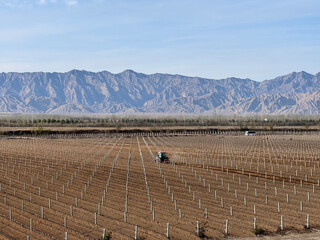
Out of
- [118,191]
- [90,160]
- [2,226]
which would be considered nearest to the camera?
[2,226]

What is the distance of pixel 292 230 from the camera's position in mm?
19734

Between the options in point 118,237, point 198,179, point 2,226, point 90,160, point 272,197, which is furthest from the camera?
point 90,160

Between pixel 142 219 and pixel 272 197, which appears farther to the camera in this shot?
pixel 272 197

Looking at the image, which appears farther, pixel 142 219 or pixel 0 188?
pixel 0 188

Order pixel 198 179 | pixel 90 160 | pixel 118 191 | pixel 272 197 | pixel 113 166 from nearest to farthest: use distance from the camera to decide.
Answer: pixel 272 197, pixel 118 191, pixel 198 179, pixel 113 166, pixel 90 160

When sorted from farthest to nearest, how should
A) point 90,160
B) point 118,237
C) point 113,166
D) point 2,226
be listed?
point 90,160 → point 113,166 → point 2,226 → point 118,237

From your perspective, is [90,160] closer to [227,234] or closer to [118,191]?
[118,191]

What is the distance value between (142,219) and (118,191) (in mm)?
7839

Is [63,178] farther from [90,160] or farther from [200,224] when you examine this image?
[200,224]

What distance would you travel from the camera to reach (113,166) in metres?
42.6

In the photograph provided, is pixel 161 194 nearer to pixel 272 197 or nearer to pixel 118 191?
pixel 118 191

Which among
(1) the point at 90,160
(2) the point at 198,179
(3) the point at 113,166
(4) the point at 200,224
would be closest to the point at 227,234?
(4) the point at 200,224

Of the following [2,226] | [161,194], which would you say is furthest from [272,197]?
[2,226]

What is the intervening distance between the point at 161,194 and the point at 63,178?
34.2ft
